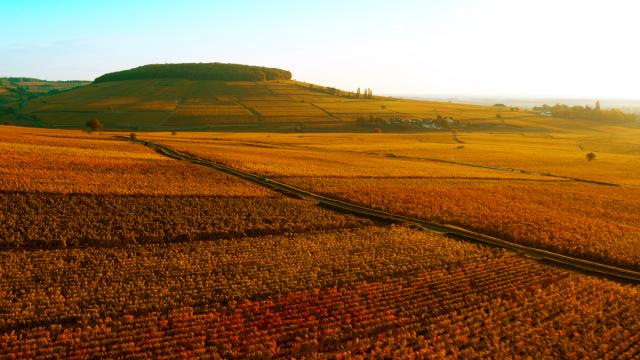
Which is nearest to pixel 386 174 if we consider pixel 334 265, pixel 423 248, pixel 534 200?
pixel 534 200

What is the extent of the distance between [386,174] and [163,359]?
164ft

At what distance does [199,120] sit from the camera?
144 m

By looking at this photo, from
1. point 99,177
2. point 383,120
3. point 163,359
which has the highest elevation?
point 383,120

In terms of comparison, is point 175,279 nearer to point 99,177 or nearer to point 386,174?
point 99,177

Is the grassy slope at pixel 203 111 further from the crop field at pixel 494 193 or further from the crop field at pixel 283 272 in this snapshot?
the crop field at pixel 283 272

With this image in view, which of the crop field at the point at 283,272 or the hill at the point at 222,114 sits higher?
the hill at the point at 222,114

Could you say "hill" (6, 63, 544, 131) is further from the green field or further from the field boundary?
the field boundary

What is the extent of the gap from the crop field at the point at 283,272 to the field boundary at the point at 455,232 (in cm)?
137

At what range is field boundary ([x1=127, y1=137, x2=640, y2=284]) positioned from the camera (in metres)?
30.6

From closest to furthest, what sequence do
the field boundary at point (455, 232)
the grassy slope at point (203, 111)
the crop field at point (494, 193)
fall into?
the field boundary at point (455, 232) < the crop field at point (494, 193) < the grassy slope at point (203, 111)

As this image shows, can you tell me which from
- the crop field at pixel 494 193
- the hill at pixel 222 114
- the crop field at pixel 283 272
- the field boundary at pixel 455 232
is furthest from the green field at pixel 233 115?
the crop field at pixel 283 272

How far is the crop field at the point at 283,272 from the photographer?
19438mm

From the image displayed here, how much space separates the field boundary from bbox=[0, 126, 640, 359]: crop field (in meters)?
1.37

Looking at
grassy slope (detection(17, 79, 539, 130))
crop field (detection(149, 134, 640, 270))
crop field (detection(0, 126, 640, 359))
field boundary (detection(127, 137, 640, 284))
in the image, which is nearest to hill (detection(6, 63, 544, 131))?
grassy slope (detection(17, 79, 539, 130))
